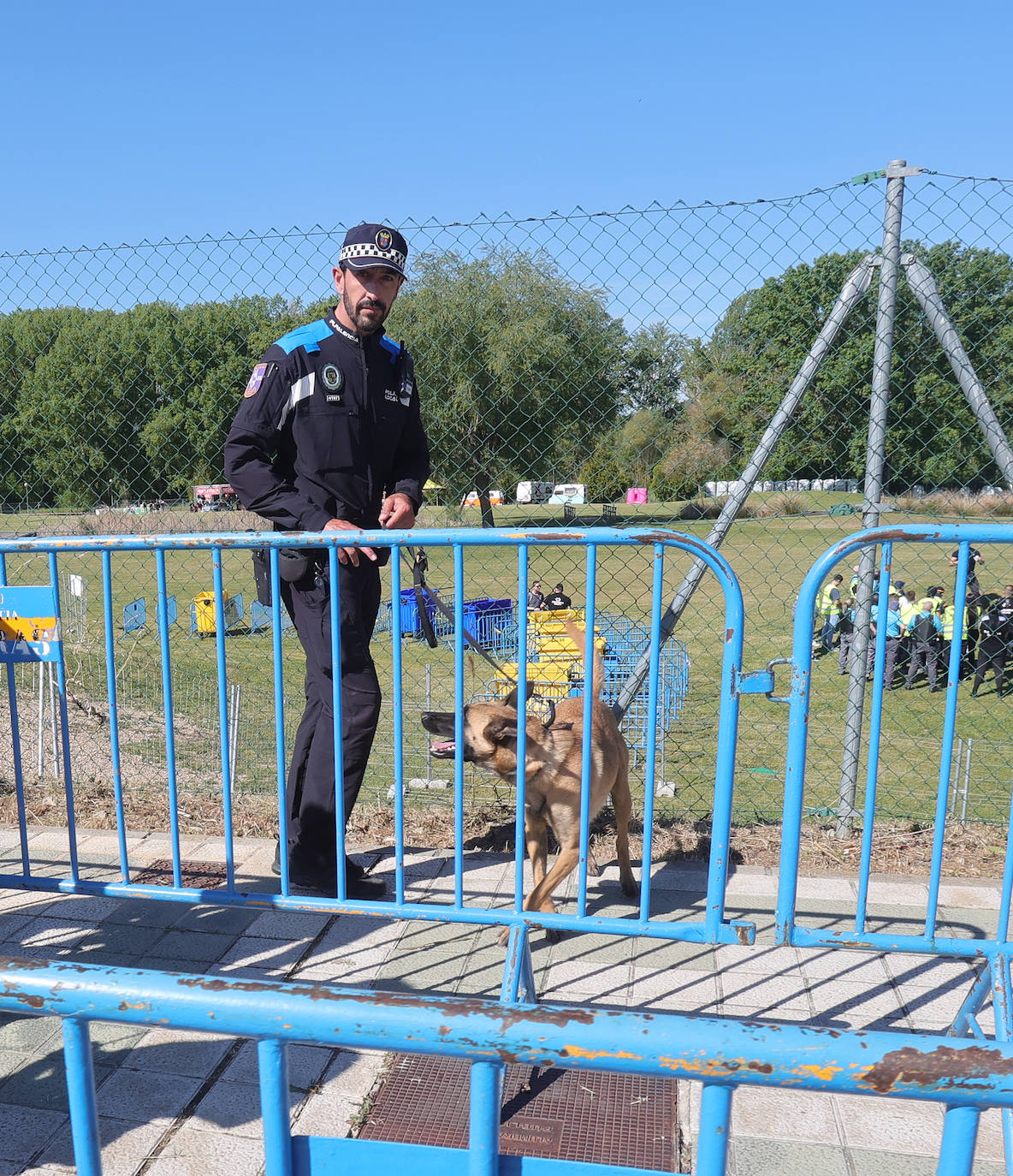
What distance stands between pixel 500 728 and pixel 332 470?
1296mm

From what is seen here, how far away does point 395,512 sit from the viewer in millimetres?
3543

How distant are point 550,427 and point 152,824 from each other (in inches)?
126

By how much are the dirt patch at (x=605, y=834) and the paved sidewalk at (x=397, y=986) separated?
0.54 ft

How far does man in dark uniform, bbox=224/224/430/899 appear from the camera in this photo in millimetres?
3492

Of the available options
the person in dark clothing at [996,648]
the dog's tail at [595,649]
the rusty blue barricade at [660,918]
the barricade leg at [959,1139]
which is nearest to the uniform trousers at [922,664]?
the person in dark clothing at [996,648]

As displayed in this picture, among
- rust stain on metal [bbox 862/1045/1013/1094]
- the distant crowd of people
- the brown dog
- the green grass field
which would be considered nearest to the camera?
rust stain on metal [bbox 862/1045/1013/1094]

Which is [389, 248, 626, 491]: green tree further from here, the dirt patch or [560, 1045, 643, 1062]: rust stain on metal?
[560, 1045, 643, 1062]: rust stain on metal

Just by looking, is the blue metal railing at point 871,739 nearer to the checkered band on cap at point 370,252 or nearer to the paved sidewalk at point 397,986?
the paved sidewalk at point 397,986

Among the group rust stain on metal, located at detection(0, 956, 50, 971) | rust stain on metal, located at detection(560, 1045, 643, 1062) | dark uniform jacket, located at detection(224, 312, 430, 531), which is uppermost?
dark uniform jacket, located at detection(224, 312, 430, 531)

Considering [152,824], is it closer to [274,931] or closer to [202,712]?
[274,931]

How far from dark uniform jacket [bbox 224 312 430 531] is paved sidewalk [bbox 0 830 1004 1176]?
1.72 metres

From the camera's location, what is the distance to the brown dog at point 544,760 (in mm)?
3311

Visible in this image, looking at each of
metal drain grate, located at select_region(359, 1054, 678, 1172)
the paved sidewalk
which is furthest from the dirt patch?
metal drain grate, located at select_region(359, 1054, 678, 1172)

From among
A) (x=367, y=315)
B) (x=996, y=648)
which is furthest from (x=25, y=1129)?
(x=996, y=648)
